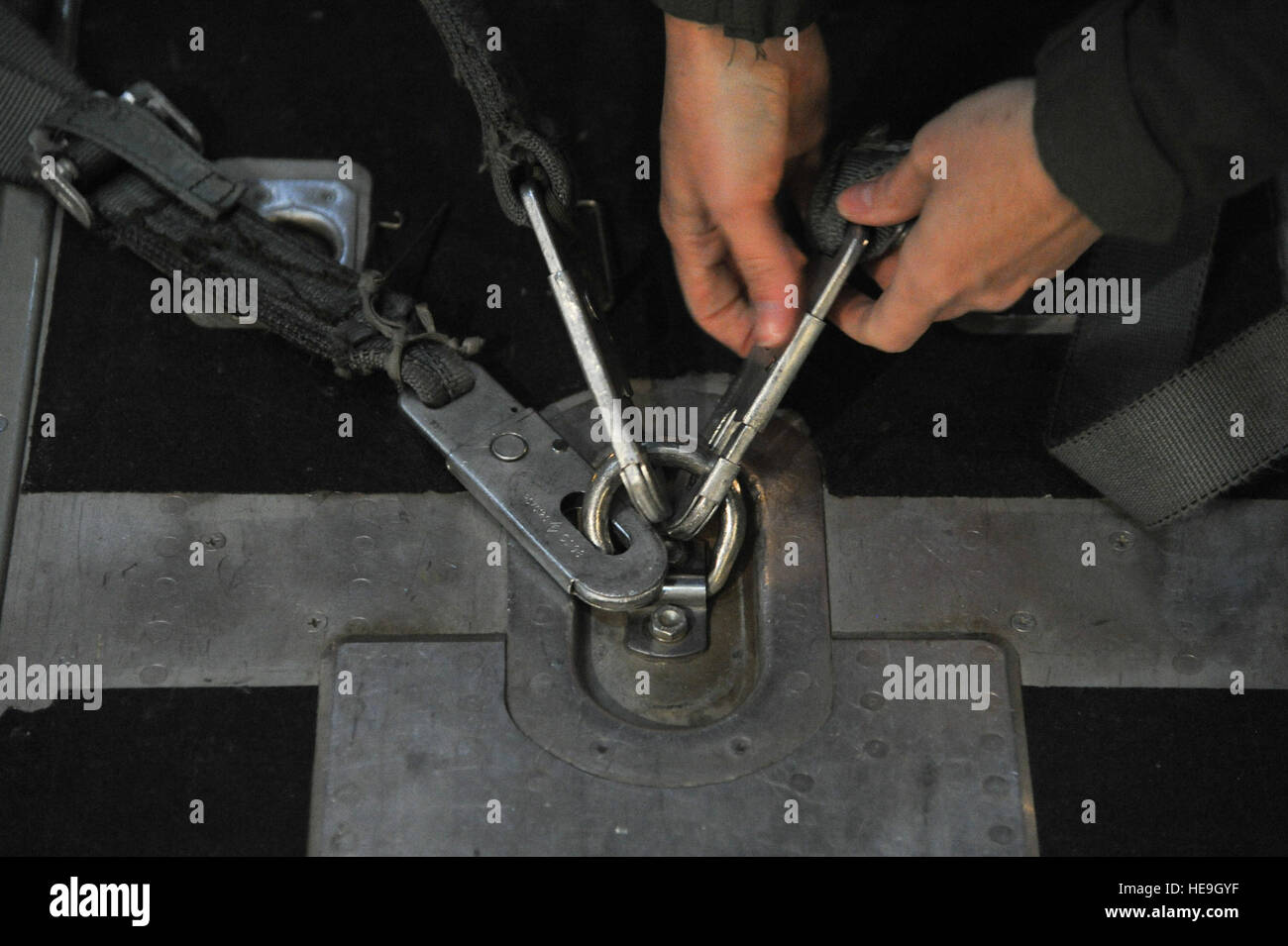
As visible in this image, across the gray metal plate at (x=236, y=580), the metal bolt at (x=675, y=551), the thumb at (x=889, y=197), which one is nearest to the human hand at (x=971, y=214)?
the thumb at (x=889, y=197)

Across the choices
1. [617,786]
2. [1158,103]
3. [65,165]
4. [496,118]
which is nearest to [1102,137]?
[1158,103]

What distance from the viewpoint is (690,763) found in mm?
1499

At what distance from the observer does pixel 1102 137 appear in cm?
125

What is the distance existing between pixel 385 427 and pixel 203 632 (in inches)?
13.7

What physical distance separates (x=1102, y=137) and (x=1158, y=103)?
58mm

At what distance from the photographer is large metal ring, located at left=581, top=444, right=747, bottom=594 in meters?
1.55

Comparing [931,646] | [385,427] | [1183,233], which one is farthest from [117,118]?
[1183,233]

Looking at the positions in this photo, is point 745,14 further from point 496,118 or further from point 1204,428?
point 1204,428

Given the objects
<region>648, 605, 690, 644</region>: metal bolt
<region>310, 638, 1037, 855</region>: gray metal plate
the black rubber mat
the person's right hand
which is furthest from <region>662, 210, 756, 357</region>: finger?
<region>310, 638, 1037, 855</region>: gray metal plate

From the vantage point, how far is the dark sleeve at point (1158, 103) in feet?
4.00

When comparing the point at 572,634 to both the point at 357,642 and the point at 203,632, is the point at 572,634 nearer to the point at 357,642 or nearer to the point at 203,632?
the point at 357,642

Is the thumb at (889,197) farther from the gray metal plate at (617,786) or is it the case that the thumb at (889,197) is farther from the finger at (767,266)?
the gray metal plate at (617,786)

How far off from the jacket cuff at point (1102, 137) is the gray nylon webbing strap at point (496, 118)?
0.59 meters

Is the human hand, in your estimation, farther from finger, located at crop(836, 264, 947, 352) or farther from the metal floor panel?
the metal floor panel
